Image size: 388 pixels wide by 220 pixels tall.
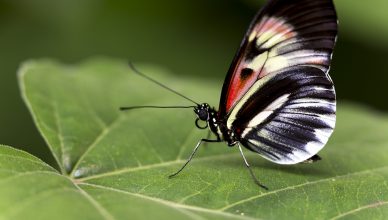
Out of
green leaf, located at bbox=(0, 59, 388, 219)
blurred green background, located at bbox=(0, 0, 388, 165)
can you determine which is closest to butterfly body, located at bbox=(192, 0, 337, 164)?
green leaf, located at bbox=(0, 59, 388, 219)

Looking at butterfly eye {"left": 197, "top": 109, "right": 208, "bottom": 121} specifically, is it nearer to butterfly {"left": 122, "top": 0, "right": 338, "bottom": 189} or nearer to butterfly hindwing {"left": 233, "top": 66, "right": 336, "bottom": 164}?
butterfly {"left": 122, "top": 0, "right": 338, "bottom": 189}

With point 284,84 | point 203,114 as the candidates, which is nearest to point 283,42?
point 284,84

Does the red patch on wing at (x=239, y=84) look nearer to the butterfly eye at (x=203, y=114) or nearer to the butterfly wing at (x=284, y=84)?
the butterfly wing at (x=284, y=84)

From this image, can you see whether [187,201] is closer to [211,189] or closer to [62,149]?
[211,189]

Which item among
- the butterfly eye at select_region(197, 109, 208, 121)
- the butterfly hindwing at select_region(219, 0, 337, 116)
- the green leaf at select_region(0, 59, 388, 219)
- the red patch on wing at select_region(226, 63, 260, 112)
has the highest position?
the butterfly hindwing at select_region(219, 0, 337, 116)

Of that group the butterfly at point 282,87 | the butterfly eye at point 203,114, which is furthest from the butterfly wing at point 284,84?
the butterfly eye at point 203,114
